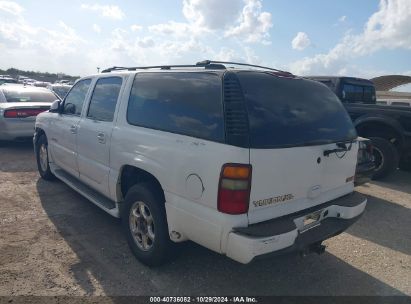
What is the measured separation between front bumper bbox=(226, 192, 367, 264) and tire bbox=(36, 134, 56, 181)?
14.7 feet

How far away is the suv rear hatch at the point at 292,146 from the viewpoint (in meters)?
2.73

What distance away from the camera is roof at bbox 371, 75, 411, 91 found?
24222 millimetres

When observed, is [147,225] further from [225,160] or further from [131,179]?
[225,160]

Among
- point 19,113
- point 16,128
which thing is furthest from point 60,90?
point 16,128

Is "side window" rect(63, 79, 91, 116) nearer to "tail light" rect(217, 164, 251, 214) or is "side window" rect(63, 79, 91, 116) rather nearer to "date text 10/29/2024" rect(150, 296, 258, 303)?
"date text 10/29/2024" rect(150, 296, 258, 303)

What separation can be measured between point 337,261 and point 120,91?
9.94 ft

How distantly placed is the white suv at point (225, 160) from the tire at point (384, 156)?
3660mm

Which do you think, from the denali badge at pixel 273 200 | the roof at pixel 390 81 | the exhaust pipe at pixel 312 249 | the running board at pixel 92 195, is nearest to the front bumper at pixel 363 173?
the exhaust pipe at pixel 312 249

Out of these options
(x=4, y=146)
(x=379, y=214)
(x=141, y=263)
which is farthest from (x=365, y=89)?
(x=4, y=146)

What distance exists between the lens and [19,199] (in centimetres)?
535

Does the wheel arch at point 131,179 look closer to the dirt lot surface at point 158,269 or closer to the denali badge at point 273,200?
the dirt lot surface at point 158,269

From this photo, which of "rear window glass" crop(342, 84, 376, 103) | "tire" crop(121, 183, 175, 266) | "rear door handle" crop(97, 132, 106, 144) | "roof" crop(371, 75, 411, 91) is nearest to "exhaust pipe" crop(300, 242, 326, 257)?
"tire" crop(121, 183, 175, 266)

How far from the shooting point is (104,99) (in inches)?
171

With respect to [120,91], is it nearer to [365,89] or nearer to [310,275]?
[310,275]
